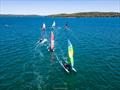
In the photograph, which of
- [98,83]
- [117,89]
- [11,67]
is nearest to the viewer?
[117,89]

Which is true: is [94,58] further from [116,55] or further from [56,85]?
[56,85]

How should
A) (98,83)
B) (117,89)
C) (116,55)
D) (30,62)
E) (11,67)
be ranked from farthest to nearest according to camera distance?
(116,55) → (30,62) → (11,67) → (98,83) → (117,89)

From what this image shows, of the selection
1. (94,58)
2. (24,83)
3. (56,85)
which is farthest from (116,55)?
(24,83)

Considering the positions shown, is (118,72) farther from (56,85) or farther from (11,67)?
(11,67)

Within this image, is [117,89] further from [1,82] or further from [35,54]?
[35,54]

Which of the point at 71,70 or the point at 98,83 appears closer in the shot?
the point at 98,83

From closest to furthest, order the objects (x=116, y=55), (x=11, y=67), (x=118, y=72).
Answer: (x=118, y=72) → (x=11, y=67) → (x=116, y=55)

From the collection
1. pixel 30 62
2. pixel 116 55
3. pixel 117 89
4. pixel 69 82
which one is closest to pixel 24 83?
pixel 69 82

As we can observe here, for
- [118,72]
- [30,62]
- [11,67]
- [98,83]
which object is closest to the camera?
[98,83]

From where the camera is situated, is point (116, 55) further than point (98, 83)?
Yes
